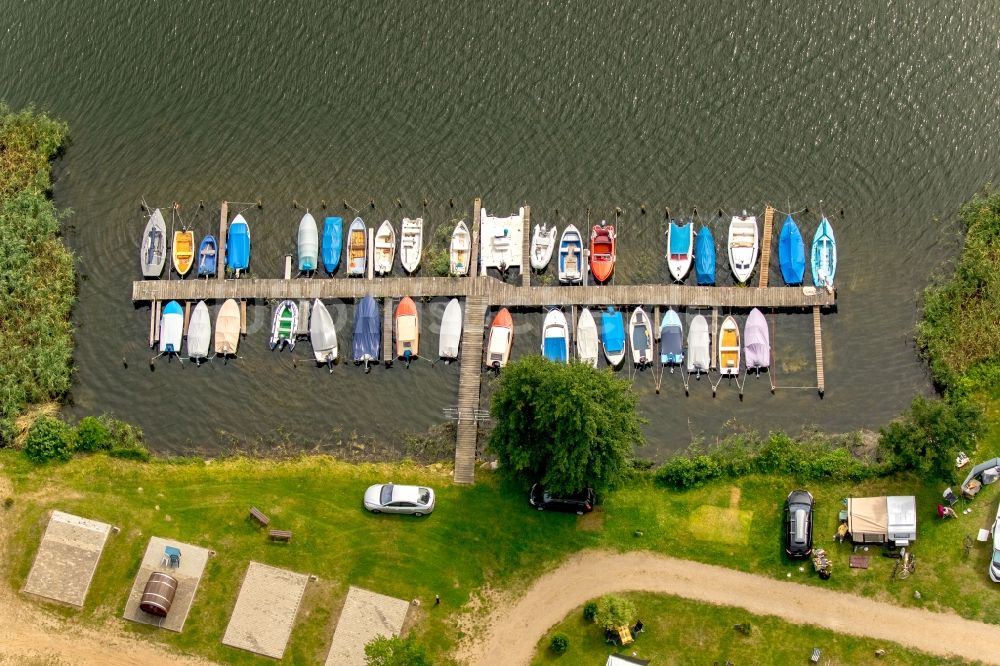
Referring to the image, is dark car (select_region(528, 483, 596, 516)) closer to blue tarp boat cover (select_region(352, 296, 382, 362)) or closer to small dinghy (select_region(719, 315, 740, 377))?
small dinghy (select_region(719, 315, 740, 377))

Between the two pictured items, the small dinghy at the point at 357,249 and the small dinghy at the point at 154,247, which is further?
the small dinghy at the point at 154,247

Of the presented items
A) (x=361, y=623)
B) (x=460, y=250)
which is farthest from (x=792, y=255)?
(x=361, y=623)

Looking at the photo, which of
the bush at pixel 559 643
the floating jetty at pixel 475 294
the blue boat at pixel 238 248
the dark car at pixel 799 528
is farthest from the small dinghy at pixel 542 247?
the bush at pixel 559 643

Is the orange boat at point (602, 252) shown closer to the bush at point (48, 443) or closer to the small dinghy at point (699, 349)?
the small dinghy at point (699, 349)

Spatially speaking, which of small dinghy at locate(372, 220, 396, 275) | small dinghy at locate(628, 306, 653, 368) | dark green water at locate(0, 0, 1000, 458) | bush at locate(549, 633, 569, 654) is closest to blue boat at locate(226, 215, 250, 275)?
dark green water at locate(0, 0, 1000, 458)

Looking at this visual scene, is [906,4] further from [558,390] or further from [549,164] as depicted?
[558,390]

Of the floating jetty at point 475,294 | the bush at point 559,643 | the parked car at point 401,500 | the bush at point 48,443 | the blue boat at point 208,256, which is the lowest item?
the bush at point 559,643
